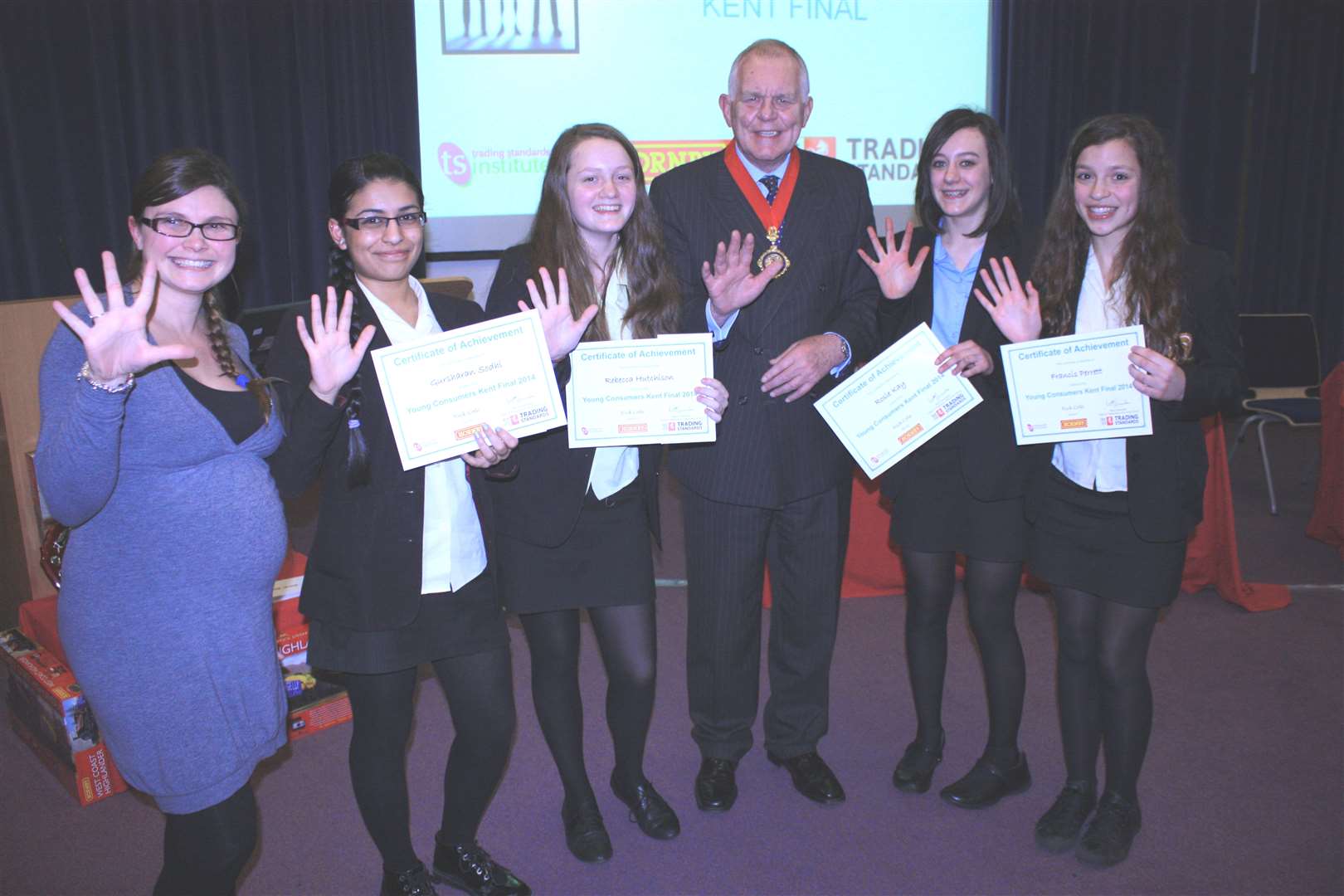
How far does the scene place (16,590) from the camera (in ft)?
12.5

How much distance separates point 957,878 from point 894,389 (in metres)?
1.25

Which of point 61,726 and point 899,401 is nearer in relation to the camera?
point 899,401

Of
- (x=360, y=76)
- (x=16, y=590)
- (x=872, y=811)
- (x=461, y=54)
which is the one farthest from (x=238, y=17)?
(x=872, y=811)

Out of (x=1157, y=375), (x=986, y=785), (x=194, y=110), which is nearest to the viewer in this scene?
(x=1157, y=375)

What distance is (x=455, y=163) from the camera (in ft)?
21.2

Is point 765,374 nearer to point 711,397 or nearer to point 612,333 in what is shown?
point 711,397

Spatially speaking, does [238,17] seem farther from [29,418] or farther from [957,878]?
[957,878]

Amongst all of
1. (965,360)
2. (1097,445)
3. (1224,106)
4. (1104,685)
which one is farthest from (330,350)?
(1224,106)

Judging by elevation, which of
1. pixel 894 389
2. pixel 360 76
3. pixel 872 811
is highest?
pixel 360 76

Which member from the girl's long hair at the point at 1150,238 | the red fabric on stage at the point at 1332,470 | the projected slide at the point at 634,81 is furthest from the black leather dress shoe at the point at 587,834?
the projected slide at the point at 634,81

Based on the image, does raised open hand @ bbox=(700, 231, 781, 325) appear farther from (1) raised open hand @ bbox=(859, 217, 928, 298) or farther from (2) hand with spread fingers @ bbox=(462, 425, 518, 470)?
(2) hand with spread fingers @ bbox=(462, 425, 518, 470)

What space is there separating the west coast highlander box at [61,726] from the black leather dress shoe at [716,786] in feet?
5.47

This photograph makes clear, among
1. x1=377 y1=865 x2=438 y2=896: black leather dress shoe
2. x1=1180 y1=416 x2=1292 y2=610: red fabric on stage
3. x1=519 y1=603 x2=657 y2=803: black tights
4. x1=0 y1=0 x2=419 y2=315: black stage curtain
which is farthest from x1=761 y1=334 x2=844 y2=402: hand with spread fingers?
x1=0 y1=0 x2=419 y2=315: black stage curtain

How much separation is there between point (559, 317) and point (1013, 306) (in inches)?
43.9
